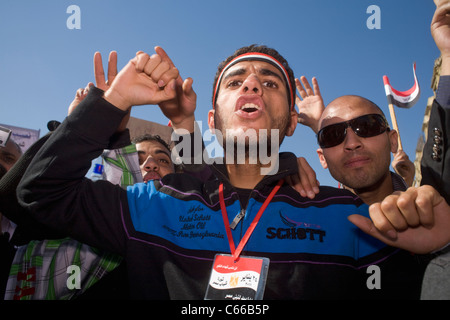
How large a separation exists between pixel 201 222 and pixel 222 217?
0.14 meters

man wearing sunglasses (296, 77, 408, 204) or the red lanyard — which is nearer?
the red lanyard

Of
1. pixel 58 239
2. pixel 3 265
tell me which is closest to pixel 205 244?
pixel 58 239

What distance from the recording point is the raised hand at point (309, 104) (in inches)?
151

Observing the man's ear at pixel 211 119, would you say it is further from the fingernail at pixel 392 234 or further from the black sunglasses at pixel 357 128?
the fingernail at pixel 392 234

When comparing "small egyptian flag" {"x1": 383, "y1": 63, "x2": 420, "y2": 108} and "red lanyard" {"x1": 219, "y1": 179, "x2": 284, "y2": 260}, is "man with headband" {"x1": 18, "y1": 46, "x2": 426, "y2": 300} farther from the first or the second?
"small egyptian flag" {"x1": 383, "y1": 63, "x2": 420, "y2": 108}

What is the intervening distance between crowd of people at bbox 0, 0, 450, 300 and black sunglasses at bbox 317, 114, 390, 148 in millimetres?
405

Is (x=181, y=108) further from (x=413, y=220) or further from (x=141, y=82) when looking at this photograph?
(x=413, y=220)

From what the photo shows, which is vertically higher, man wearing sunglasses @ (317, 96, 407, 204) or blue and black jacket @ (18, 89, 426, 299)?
man wearing sunglasses @ (317, 96, 407, 204)

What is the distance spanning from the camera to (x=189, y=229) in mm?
1825

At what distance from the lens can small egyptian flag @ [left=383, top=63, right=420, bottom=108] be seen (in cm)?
633

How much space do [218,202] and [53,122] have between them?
142 cm

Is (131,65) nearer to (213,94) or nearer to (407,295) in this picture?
(213,94)

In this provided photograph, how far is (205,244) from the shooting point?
177cm

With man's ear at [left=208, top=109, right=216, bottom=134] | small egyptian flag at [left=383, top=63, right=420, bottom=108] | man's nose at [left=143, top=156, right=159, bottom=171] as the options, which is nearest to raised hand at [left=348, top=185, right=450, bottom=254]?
man's ear at [left=208, top=109, right=216, bottom=134]
